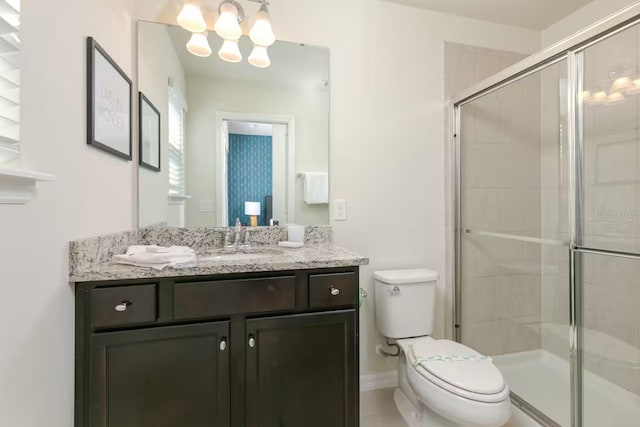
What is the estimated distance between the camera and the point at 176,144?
5.82 feet

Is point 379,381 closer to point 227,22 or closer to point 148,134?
point 148,134


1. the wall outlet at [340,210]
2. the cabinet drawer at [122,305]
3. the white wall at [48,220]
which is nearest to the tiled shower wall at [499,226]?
the wall outlet at [340,210]

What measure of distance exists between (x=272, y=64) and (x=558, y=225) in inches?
77.7

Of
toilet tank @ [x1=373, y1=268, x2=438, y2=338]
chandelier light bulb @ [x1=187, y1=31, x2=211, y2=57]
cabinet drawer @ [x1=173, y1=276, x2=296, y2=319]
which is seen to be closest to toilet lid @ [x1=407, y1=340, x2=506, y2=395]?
toilet tank @ [x1=373, y1=268, x2=438, y2=338]

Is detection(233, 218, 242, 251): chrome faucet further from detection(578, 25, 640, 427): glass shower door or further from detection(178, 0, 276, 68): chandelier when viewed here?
detection(578, 25, 640, 427): glass shower door

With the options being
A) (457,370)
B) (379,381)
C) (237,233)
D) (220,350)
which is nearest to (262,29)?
(237,233)

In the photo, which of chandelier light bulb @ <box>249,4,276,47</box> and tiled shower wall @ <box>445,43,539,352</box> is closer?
chandelier light bulb @ <box>249,4,276,47</box>

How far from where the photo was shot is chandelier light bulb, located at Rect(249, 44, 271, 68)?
178 cm

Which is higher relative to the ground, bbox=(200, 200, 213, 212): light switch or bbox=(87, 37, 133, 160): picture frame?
bbox=(87, 37, 133, 160): picture frame

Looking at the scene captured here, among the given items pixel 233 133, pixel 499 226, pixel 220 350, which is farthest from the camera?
pixel 499 226

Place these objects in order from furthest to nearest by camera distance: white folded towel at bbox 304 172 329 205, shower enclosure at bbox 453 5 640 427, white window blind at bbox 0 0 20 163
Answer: white folded towel at bbox 304 172 329 205, shower enclosure at bbox 453 5 640 427, white window blind at bbox 0 0 20 163

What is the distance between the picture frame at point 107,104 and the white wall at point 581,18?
2.81 m

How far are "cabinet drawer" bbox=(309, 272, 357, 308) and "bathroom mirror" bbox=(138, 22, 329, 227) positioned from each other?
2.01 feet

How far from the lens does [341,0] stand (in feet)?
6.36
